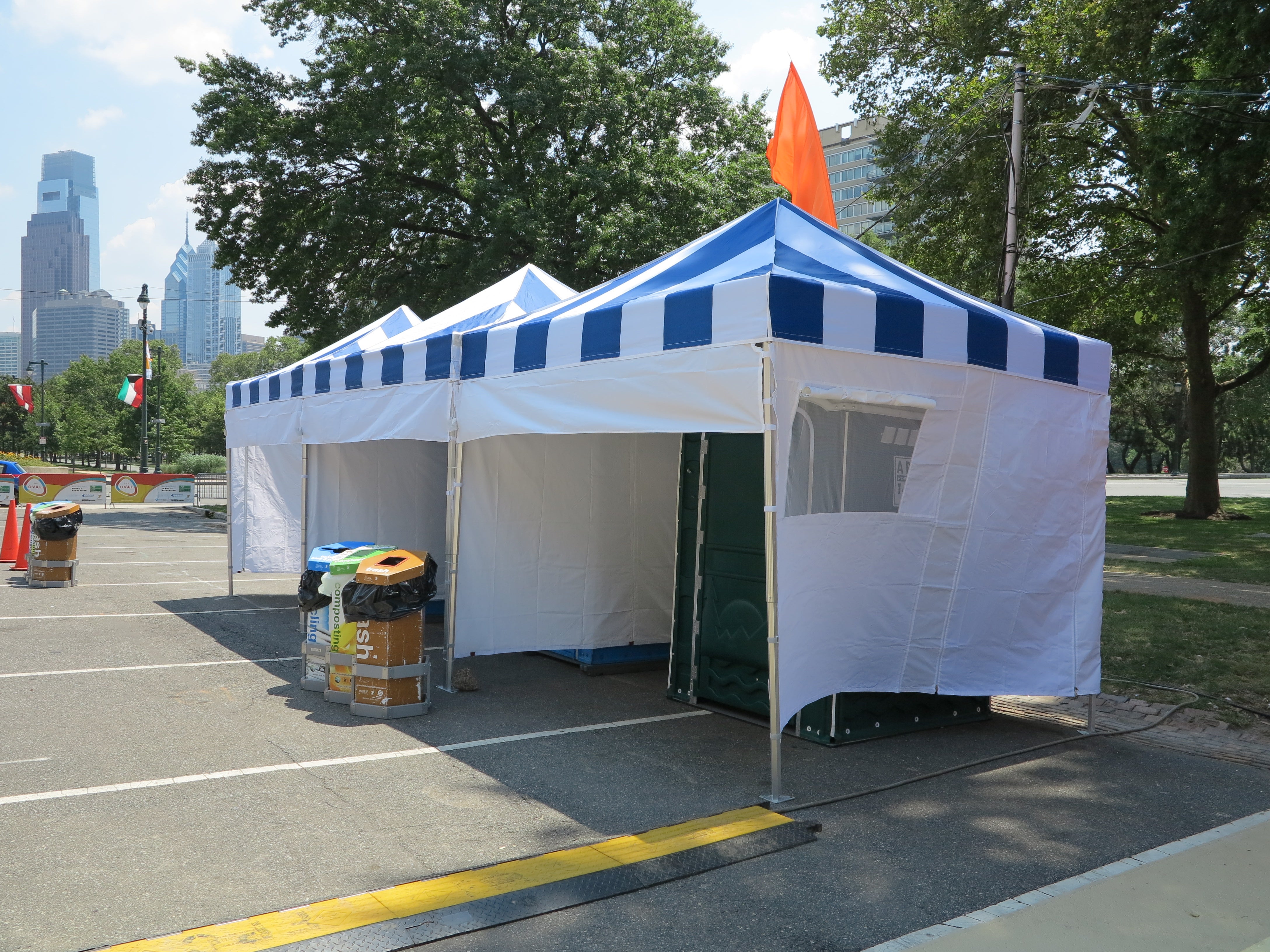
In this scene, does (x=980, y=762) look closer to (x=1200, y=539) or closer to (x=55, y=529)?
(x=55, y=529)

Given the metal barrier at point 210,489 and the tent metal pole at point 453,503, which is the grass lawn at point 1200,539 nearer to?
the tent metal pole at point 453,503

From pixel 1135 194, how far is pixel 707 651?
19535 millimetres

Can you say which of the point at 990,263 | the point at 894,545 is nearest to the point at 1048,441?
the point at 894,545

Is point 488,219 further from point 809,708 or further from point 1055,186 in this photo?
point 809,708

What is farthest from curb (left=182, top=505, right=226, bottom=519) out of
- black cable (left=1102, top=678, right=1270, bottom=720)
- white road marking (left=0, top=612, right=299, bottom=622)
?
black cable (left=1102, top=678, right=1270, bottom=720)

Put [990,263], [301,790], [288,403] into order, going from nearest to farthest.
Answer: [301,790]
[288,403]
[990,263]

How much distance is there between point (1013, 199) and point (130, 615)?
1162 cm

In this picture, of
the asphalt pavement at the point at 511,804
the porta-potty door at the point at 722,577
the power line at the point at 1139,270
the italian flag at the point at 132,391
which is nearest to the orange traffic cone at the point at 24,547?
the asphalt pavement at the point at 511,804

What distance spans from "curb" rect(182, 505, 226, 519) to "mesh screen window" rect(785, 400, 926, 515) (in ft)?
76.4

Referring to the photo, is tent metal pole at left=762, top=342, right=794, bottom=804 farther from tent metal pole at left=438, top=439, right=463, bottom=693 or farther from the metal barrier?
the metal barrier

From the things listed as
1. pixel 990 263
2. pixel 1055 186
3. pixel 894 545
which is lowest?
pixel 894 545

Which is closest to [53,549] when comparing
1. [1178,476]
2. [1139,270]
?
[1139,270]

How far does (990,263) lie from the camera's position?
20266 mm

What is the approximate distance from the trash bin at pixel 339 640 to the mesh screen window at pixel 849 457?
3170mm
